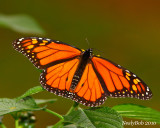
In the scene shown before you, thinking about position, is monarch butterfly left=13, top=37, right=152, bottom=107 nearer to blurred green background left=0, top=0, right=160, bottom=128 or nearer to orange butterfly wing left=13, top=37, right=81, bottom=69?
orange butterfly wing left=13, top=37, right=81, bottom=69

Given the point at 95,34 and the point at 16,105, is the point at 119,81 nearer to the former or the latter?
the point at 16,105

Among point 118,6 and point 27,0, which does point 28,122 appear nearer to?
point 27,0

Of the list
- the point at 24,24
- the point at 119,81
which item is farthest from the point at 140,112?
the point at 24,24

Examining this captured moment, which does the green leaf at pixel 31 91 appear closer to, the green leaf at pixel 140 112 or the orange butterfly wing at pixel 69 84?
the orange butterfly wing at pixel 69 84

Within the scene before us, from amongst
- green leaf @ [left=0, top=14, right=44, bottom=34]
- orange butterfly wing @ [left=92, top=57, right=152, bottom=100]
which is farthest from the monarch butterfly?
green leaf @ [left=0, top=14, right=44, bottom=34]

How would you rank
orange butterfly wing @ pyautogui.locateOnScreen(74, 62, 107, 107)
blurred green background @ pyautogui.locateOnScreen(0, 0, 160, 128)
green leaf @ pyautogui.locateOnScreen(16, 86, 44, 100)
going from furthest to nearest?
blurred green background @ pyautogui.locateOnScreen(0, 0, 160, 128), orange butterfly wing @ pyautogui.locateOnScreen(74, 62, 107, 107), green leaf @ pyautogui.locateOnScreen(16, 86, 44, 100)

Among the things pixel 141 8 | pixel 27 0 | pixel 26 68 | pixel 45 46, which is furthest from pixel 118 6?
pixel 45 46
